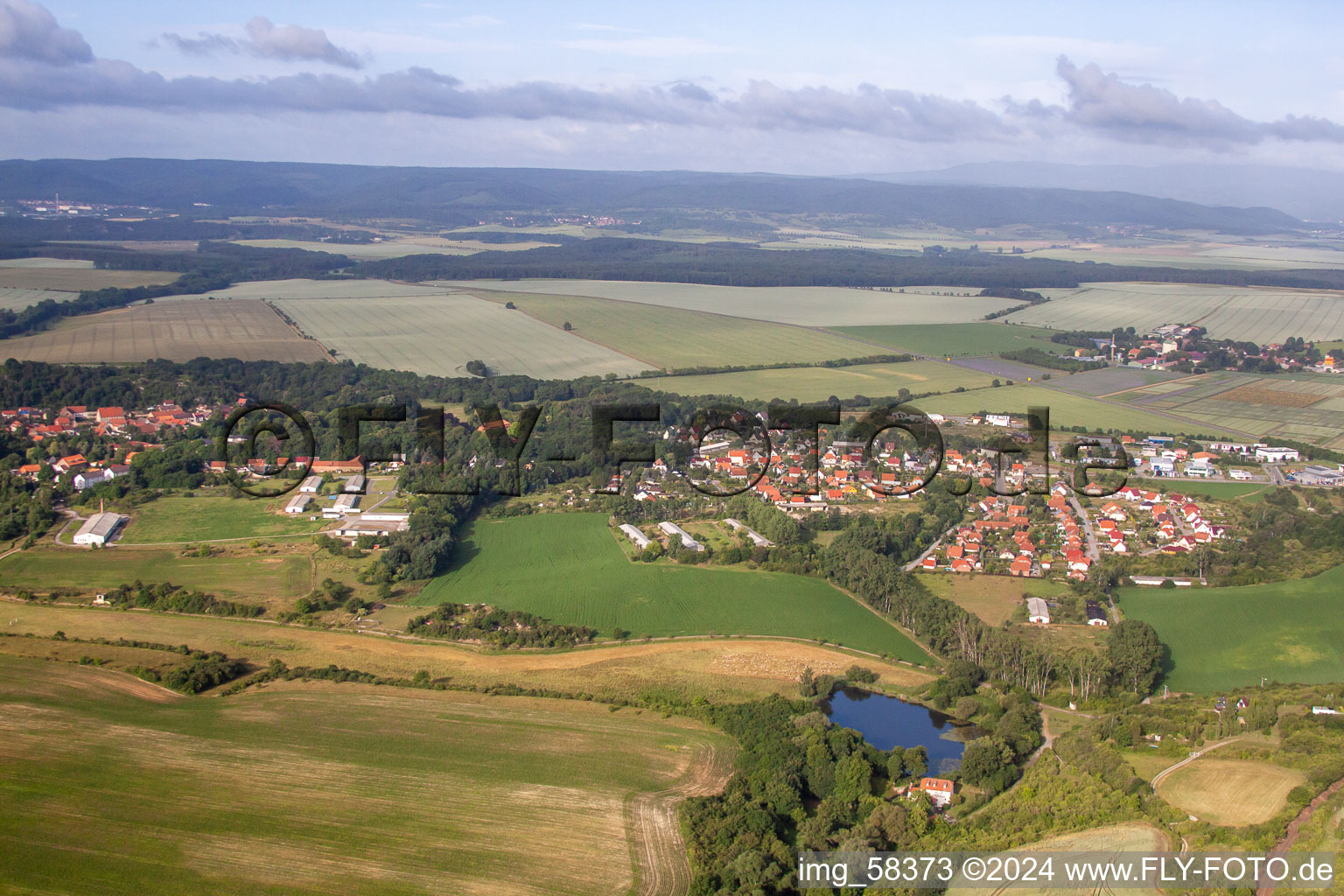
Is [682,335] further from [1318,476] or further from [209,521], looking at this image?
[209,521]

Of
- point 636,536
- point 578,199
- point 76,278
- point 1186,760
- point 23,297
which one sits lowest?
point 1186,760

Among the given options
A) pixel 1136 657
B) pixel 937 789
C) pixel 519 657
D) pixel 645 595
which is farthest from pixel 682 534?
pixel 937 789

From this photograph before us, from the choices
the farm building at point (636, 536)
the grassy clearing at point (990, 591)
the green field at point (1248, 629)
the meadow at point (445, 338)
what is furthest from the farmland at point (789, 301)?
the green field at point (1248, 629)

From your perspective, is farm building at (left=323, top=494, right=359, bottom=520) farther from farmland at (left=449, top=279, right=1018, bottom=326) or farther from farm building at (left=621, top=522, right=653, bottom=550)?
farmland at (left=449, top=279, right=1018, bottom=326)

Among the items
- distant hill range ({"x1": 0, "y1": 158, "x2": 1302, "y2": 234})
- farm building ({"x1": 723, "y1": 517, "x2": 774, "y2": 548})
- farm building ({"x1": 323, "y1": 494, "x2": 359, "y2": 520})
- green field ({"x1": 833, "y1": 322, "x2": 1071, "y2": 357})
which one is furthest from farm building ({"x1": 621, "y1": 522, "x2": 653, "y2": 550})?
distant hill range ({"x1": 0, "y1": 158, "x2": 1302, "y2": 234})

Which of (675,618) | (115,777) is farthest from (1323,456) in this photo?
(115,777)

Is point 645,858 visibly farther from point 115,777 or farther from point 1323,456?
point 1323,456

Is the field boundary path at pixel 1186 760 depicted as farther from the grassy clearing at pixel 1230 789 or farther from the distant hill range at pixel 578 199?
the distant hill range at pixel 578 199
